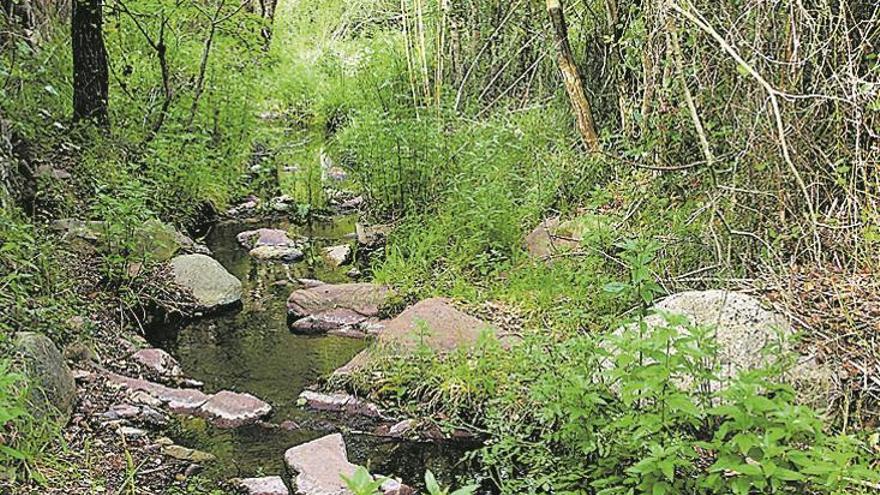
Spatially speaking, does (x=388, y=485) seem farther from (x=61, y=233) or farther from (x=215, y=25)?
(x=215, y=25)

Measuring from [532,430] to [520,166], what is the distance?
2351 millimetres

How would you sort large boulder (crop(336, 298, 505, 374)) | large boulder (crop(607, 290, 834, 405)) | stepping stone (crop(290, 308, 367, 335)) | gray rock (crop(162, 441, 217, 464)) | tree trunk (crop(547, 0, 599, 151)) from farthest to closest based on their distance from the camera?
tree trunk (crop(547, 0, 599, 151))
stepping stone (crop(290, 308, 367, 335))
large boulder (crop(336, 298, 505, 374))
gray rock (crop(162, 441, 217, 464))
large boulder (crop(607, 290, 834, 405))

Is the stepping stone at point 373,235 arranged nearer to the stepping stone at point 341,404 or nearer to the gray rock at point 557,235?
the gray rock at point 557,235

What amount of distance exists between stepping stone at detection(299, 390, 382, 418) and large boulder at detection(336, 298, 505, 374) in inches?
6.6

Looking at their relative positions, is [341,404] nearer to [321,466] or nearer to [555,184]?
[321,466]

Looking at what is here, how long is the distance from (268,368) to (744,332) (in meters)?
1.98

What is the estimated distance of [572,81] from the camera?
492cm

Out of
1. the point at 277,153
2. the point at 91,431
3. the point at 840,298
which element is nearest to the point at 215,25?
the point at 277,153

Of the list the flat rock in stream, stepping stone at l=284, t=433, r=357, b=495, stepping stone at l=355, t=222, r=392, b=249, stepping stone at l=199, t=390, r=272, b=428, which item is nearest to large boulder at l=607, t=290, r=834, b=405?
stepping stone at l=284, t=433, r=357, b=495

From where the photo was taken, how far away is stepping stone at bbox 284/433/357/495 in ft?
9.30

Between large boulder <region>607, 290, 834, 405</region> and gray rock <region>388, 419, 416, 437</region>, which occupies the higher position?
large boulder <region>607, 290, 834, 405</region>

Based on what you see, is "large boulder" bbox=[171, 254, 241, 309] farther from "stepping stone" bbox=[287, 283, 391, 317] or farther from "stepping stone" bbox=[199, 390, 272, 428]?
"stepping stone" bbox=[199, 390, 272, 428]

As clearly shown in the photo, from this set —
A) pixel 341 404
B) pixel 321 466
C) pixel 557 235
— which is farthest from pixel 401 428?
pixel 557 235

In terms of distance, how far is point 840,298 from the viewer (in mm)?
2830
